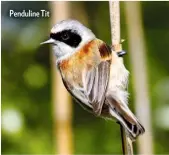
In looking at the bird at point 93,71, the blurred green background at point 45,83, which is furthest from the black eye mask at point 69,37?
the blurred green background at point 45,83

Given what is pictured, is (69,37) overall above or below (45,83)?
above

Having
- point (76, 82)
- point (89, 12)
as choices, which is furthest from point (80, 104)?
point (89, 12)

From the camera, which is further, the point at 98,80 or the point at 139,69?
the point at 139,69

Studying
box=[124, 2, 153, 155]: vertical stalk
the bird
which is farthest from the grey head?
box=[124, 2, 153, 155]: vertical stalk

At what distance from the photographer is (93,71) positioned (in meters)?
2.44

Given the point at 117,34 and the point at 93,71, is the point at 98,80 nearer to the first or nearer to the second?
the point at 93,71

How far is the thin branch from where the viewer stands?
7.90ft

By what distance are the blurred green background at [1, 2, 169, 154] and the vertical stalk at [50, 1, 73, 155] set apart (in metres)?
0.01

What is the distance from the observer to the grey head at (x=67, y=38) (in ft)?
7.93

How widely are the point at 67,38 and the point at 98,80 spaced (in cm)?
14

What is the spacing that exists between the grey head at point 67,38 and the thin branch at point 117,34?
76 mm

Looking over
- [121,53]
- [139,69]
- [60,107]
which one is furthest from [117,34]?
[60,107]

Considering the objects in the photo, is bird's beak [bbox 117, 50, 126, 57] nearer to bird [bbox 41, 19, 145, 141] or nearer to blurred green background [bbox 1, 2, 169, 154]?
bird [bbox 41, 19, 145, 141]

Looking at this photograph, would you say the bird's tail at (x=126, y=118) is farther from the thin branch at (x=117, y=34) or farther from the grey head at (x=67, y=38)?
the grey head at (x=67, y=38)
